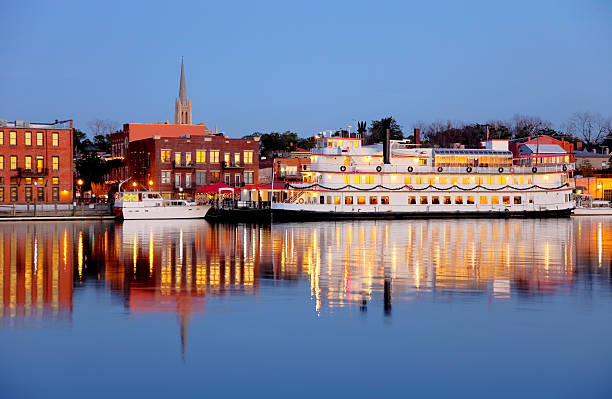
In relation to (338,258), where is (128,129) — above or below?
above

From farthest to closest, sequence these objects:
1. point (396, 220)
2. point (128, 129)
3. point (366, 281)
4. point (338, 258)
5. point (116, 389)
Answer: point (128, 129), point (396, 220), point (338, 258), point (366, 281), point (116, 389)

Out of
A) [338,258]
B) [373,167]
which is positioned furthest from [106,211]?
[338,258]

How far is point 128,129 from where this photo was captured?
10262cm

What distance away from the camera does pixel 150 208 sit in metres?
72.1

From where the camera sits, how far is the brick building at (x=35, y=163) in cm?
7650

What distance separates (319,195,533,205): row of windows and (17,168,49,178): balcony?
2777 centimetres

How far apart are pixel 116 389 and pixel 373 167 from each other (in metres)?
61.7

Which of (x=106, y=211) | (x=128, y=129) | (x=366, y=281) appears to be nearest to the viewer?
(x=366, y=281)

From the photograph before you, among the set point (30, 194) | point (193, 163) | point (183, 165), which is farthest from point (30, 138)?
point (193, 163)

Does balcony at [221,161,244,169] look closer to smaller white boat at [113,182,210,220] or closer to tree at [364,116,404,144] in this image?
smaller white boat at [113,182,210,220]

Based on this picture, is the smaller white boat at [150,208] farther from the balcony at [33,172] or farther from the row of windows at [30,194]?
the balcony at [33,172]

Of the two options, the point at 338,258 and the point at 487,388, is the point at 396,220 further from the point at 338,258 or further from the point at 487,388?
the point at 487,388

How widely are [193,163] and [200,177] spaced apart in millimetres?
1815

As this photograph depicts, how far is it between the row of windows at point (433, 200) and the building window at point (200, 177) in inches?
748
